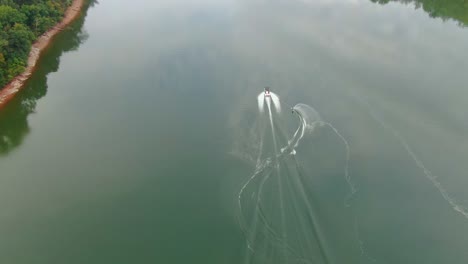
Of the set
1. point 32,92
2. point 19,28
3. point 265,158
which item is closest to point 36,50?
point 19,28

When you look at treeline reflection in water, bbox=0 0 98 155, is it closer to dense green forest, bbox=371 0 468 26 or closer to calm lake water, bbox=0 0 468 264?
calm lake water, bbox=0 0 468 264

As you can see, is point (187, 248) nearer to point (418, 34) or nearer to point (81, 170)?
point (81, 170)

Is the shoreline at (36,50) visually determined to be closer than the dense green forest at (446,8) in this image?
Yes

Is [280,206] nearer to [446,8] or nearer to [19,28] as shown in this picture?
[19,28]

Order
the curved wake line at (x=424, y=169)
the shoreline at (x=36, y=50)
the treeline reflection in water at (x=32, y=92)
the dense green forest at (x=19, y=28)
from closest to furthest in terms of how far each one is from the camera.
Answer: the curved wake line at (x=424, y=169) → the treeline reflection in water at (x=32, y=92) → the shoreline at (x=36, y=50) → the dense green forest at (x=19, y=28)

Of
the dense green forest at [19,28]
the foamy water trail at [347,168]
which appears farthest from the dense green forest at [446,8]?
the dense green forest at [19,28]

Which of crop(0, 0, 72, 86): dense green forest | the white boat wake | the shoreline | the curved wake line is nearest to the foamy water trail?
the white boat wake

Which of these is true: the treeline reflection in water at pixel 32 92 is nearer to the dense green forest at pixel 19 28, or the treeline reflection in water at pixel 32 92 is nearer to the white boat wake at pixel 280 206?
the dense green forest at pixel 19 28

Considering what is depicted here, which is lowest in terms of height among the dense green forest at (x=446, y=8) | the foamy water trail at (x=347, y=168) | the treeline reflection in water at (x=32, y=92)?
the treeline reflection in water at (x=32, y=92)
